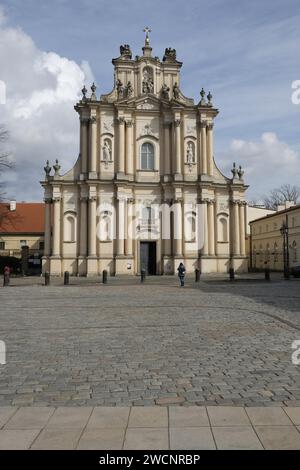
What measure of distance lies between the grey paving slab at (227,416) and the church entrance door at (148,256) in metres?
39.4

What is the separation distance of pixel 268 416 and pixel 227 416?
0.47m

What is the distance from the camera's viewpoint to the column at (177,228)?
43.3 m

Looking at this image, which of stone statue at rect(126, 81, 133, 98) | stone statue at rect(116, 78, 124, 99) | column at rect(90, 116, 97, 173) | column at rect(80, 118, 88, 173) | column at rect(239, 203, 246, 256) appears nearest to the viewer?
column at rect(90, 116, 97, 173)

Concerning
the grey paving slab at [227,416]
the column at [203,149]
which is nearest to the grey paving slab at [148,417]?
the grey paving slab at [227,416]

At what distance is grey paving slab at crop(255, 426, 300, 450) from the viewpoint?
4.42m

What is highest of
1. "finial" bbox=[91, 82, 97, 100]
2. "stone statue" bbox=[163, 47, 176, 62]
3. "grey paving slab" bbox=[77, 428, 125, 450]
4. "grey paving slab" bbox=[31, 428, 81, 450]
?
"stone statue" bbox=[163, 47, 176, 62]

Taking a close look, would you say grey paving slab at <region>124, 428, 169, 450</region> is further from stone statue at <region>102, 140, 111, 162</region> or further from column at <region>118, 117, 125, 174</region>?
stone statue at <region>102, 140, 111, 162</region>

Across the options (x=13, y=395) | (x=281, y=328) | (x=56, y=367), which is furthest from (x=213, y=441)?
(x=281, y=328)

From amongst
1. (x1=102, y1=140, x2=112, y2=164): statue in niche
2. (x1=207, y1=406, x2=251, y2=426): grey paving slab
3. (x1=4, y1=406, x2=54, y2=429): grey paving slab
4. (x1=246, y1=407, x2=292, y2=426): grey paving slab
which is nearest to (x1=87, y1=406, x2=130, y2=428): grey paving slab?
(x1=4, y1=406, x2=54, y2=429): grey paving slab

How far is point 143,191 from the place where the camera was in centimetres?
4509

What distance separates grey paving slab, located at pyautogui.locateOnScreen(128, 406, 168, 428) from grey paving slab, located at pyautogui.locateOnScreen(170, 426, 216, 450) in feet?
0.87

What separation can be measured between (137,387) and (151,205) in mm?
38767

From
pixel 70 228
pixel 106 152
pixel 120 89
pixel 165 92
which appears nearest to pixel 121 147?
pixel 106 152

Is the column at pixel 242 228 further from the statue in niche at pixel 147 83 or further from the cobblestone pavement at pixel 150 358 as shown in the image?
the cobblestone pavement at pixel 150 358
